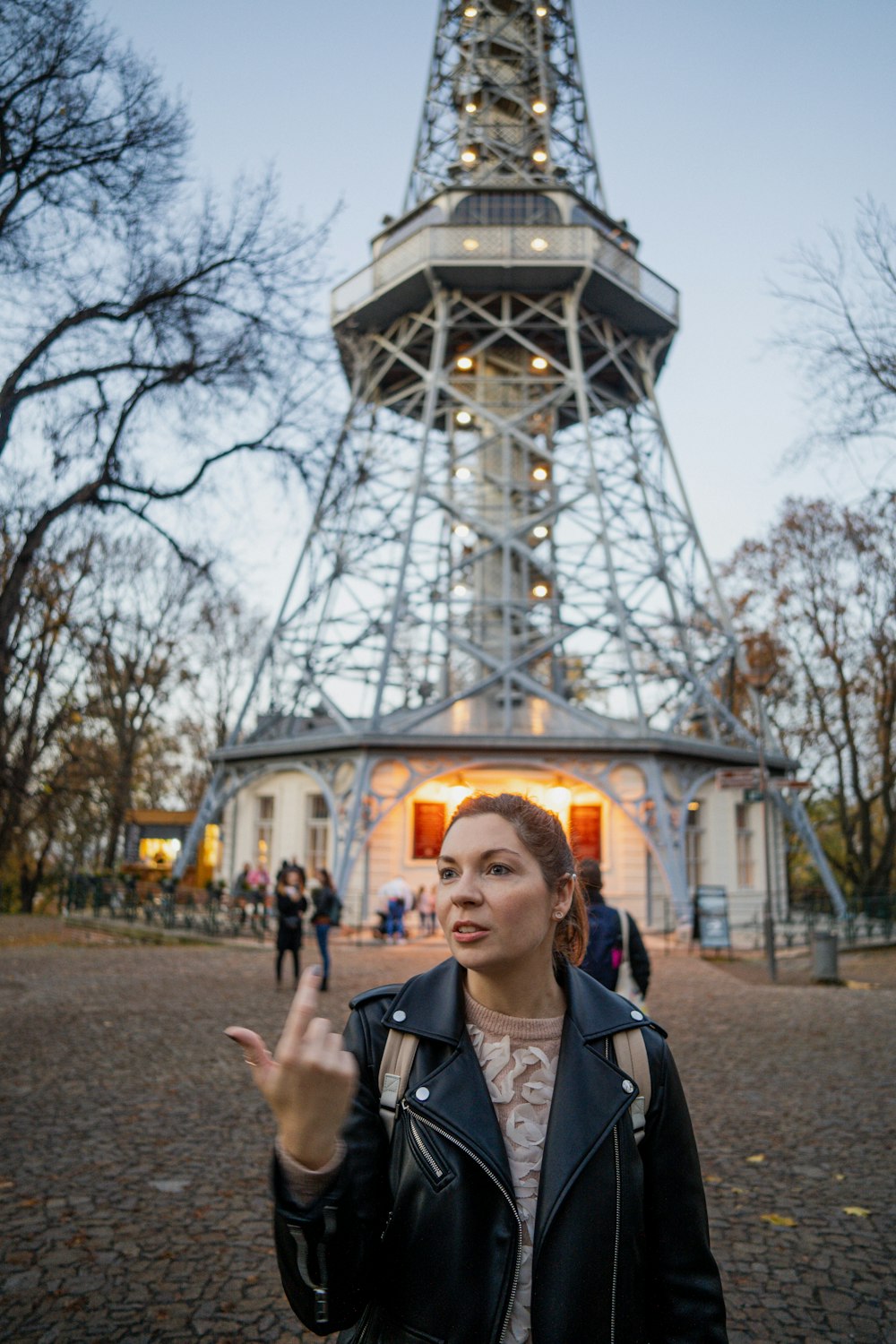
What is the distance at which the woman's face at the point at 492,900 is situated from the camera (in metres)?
2.02

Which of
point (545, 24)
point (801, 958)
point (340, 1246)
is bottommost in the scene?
point (801, 958)

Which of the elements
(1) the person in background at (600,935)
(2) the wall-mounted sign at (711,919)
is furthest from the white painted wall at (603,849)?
(1) the person in background at (600,935)

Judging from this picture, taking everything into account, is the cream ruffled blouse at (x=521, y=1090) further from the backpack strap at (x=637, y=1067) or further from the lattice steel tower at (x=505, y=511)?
the lattice steel tower at (x=505, y=511)

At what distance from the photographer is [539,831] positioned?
2.16 m

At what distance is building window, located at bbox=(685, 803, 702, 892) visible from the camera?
25.0 m

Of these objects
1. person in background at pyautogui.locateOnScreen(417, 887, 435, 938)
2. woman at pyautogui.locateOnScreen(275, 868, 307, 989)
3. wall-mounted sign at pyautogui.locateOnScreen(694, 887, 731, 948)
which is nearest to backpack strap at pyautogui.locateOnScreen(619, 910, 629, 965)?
woman at pyautogui.locateOnScreen(275, 868, 307, 989)

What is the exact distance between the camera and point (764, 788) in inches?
720

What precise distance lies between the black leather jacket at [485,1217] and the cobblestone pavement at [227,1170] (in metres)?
2.50

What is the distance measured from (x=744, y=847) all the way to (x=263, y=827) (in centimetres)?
1344

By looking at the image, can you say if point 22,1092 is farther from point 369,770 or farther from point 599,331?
point 599,331

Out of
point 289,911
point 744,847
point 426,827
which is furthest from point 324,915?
point 744,847

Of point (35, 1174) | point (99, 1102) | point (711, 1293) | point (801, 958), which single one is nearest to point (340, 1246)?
A: point (711, 1293)

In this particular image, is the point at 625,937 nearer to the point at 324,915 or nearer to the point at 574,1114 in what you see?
the point at 574,1114

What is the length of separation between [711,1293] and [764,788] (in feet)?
56.4
